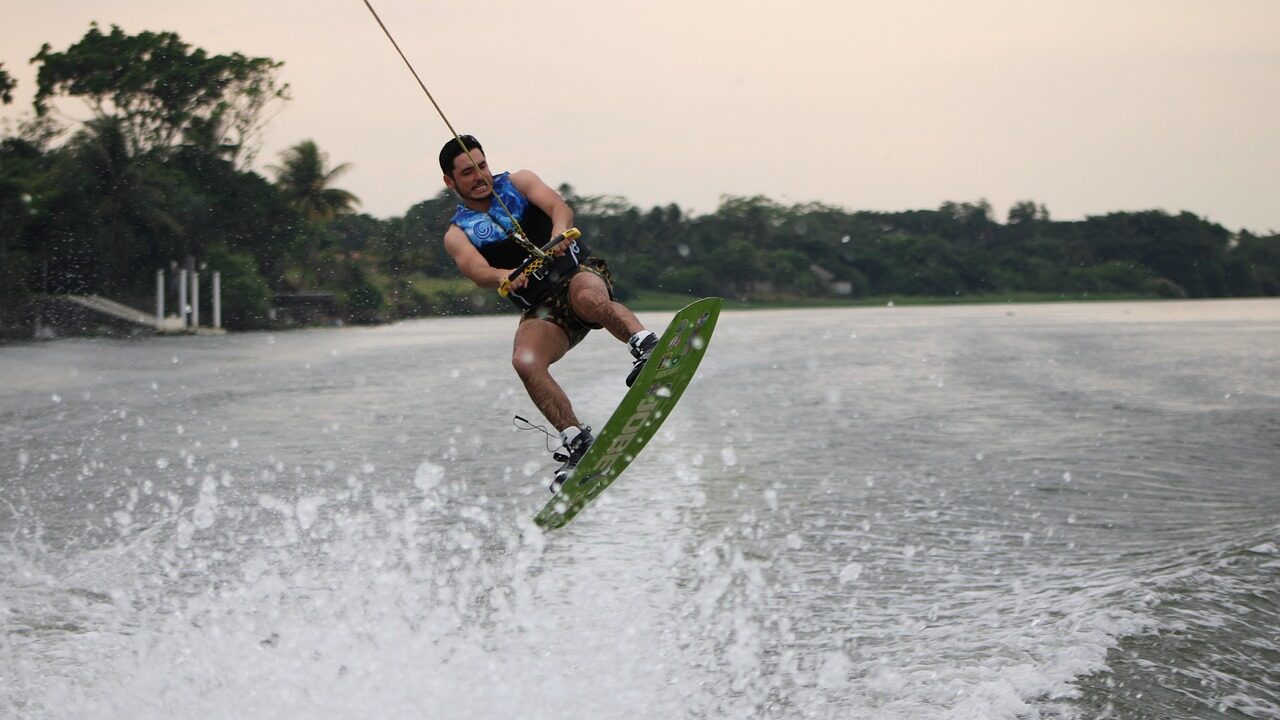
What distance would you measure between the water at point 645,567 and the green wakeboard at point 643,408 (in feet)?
3.74

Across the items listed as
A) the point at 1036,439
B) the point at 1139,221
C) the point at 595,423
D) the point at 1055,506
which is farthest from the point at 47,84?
the point at 1139,221

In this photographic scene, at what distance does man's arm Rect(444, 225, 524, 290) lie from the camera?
664 centimetres

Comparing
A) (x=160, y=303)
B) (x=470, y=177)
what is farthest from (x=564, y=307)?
(x=160, y=303)

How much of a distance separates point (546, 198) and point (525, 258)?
35cm

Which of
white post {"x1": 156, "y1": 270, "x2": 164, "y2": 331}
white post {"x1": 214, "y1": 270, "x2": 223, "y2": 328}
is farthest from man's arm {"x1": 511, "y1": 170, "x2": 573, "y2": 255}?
white post {"x1": 214, "y1": 270, "x2": 223, "y2": 328}

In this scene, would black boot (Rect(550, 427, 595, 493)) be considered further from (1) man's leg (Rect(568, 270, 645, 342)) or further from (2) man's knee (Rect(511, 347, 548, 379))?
(1) man's leg (Rect(568, 270, 645, 342))

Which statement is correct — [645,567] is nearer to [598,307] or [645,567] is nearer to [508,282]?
[598,307]

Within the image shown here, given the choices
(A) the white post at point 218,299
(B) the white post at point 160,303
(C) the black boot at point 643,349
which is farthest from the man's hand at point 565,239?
(A) the white post at point 218,299

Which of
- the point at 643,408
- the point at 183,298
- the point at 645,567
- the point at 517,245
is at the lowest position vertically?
the point at 645,567

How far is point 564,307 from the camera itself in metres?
6.95

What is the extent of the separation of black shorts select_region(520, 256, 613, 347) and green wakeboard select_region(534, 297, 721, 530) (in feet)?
1.58

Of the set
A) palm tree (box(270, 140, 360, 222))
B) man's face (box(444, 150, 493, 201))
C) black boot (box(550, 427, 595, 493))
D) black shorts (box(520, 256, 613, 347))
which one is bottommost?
black boot (box(550, 427, 595, 493))

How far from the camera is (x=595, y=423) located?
1914 centimetres

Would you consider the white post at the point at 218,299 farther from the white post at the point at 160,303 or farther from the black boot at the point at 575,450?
the black boot at the point at 575,450
